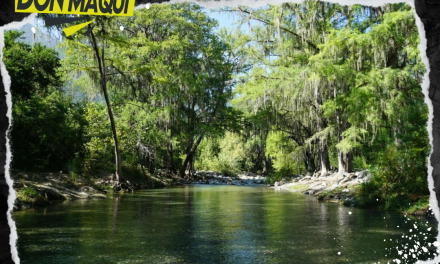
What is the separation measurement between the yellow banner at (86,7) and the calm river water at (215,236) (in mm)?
3327

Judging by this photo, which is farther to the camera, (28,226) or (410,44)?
(410,44)

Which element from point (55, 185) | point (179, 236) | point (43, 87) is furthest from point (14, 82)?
point (179, 236)

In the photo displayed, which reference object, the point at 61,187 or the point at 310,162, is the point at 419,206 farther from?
the point at 310,162

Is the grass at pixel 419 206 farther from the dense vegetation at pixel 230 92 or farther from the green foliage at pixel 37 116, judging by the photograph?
the green foliage at pixel 37 116

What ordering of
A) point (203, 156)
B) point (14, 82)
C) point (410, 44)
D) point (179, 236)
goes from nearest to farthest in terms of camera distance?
point (179, 236)
point (14, 82)
point (410, 44)
point (203, 156)

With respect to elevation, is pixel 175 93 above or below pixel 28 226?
above

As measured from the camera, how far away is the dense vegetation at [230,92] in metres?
14.0

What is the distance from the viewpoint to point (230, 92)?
3114 centimetres

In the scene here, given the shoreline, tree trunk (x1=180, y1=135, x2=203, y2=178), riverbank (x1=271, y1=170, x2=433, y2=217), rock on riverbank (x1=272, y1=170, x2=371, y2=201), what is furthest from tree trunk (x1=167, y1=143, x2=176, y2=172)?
riverbank (x1=271, y1=170, x2=433, y2=217)

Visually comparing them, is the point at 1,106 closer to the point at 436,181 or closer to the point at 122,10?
the point at 122,10

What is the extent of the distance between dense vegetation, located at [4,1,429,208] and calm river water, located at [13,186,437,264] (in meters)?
3.36

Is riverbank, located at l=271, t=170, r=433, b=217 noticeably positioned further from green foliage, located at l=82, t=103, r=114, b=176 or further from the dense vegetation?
green foliage, located at l=82, t=103, r=114, b=176

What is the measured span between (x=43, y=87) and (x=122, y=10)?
1441cm

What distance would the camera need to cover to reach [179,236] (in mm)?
7074
